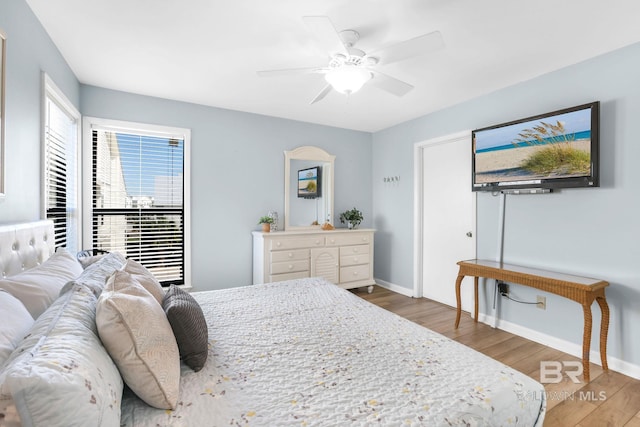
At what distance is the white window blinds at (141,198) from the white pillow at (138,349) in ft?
8.79

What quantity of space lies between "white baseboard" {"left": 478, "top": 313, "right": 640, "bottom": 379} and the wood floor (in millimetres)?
50

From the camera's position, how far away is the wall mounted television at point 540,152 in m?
2.45

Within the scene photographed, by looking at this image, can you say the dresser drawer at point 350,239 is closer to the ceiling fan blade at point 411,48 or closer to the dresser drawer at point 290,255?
the dresser drawer at point 290,255

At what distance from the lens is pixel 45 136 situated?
2.11 metres

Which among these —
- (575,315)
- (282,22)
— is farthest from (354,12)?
(575,315)

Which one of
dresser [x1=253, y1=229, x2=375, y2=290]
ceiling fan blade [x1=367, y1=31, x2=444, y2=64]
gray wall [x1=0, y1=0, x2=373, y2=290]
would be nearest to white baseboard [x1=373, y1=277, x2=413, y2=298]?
dresser [x1=253, y1=229, x2=375, y2=290]

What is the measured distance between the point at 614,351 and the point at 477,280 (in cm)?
110

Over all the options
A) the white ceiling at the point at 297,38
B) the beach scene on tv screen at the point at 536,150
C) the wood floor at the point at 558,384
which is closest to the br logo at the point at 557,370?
the wood floor at the point at 558,384

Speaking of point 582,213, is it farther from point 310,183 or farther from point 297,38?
point 310,183

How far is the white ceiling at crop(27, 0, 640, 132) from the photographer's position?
1880 mm

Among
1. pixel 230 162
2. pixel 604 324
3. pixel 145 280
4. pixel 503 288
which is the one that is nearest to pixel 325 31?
pixel 145 280

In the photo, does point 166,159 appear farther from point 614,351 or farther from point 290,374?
point 614,351

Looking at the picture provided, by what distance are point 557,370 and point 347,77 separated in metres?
2.76

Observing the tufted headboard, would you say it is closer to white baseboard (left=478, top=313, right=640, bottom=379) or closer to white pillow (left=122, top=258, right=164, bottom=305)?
white pillow (left=122, top=258, right=164, bottom=305)
